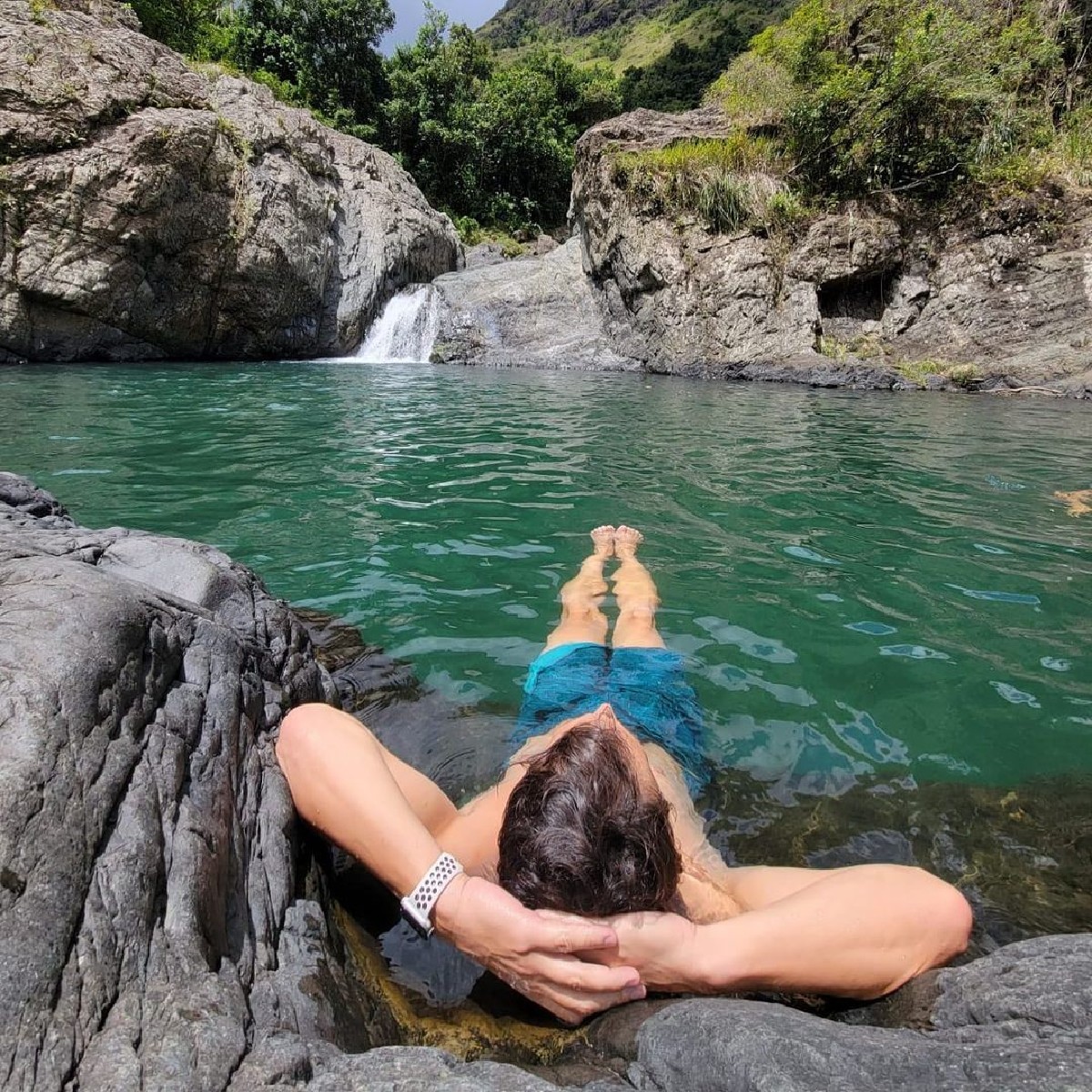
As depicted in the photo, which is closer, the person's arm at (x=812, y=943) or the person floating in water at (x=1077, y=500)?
the person's arm at (x=812, y=943)

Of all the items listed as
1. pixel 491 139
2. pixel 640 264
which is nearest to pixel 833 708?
pixel 640 264

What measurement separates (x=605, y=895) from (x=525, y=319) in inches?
739

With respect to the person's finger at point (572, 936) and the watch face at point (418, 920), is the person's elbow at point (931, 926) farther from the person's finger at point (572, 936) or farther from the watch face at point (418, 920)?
the watch face at point (418, 920)

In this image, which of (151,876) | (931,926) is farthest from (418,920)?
(931,926)

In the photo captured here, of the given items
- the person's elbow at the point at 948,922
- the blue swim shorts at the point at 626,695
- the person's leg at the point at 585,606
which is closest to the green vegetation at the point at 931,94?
the person's leg at the point at 585,606

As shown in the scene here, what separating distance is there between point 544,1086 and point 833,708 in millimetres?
2041

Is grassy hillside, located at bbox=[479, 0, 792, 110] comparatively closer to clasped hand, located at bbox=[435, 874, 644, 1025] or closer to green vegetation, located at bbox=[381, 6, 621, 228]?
green vegetation, located at bbox=[381, 6, 621, 228]

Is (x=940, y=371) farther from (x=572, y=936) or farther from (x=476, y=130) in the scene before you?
(x=476, y=130)

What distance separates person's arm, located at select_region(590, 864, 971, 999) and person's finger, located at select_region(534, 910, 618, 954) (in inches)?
2.3

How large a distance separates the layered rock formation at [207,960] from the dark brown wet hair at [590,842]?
254 mm

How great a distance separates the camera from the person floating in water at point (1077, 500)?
498 cm

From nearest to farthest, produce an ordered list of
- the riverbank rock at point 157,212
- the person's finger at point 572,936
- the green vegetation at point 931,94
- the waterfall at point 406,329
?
the person's finger at point 572,936
the riverbank rock at point 157,212
the green vegetation at point 931,94
the waterfall at point 406,329

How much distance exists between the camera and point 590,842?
5.11 feet

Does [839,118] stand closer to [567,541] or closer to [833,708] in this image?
[567,541]
